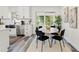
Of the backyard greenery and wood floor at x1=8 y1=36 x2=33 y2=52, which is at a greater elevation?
the backyard greenery

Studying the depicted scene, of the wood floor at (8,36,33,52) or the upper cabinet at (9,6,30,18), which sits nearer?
the upper cabinet at (9,6,30,18)

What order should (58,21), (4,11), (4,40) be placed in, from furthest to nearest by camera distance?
(4,40), (58,21), (4,11)

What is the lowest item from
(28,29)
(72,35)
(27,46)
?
(27,46)

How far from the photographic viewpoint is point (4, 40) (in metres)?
3.68

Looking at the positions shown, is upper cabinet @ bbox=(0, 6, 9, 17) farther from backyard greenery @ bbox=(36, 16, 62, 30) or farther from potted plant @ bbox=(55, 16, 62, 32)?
potted plant @ bbox=(55, 16, 62, 32)

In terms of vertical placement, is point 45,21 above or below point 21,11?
below

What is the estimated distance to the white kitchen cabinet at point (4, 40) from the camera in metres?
3.54

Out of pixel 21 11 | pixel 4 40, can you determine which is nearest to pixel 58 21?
pixel 21 11

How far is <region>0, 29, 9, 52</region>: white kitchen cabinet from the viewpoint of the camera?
3537mm

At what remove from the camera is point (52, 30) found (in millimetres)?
3447

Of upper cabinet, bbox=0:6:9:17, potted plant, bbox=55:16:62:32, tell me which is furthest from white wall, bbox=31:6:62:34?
upper cabinet, bbox=0:6:9:17

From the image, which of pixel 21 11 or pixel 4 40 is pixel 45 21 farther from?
pixel 4 40

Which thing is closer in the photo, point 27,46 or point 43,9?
point 43,9
